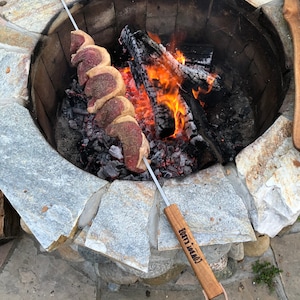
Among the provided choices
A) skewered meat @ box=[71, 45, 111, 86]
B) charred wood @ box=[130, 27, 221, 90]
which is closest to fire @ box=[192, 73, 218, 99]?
charred wood @ box=[130, 27, 221, 90]

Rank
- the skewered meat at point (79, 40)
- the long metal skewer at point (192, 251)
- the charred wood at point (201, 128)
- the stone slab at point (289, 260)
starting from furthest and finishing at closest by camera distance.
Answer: the stone slab at point (289, 260) < the charred wood at point (201, 128) < the skewered meat at point (79, 40) < the long metal skewer at point (192, 251)

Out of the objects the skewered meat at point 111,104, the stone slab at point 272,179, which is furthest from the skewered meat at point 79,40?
the stone slab at point 272,179

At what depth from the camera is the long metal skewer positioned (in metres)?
1.48

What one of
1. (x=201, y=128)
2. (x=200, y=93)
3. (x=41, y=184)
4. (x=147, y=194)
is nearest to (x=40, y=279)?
(x=41, y=184)

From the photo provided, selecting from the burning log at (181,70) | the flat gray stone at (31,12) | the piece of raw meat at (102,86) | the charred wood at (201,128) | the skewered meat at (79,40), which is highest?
the flat gray stone at (31,12)

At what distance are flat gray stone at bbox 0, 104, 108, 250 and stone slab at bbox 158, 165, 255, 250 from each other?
1.15 feet

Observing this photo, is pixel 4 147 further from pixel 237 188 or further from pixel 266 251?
pixel 266 251

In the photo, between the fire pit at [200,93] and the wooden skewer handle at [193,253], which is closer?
the wooden skewer handle at [193,253]

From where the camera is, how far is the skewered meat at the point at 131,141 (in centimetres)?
184

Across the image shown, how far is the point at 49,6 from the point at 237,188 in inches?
61.1

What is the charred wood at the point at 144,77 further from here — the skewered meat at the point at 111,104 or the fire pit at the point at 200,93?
the skewered meat at the point at 111,104

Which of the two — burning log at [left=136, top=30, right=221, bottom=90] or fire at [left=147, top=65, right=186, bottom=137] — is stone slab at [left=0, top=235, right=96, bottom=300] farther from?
burning log at [left=136, top=30, right=221, bottom=90]

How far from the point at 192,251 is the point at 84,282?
3.78 feet

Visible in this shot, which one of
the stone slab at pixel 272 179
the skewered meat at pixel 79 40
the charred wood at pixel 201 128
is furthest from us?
the charred wood at pixel 201 128
